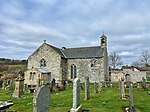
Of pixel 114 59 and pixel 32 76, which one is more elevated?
pixel 114 59

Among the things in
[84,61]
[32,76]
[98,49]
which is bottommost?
[32,76]

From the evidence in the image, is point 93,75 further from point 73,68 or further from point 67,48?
point 67,48

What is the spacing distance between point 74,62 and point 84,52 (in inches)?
137

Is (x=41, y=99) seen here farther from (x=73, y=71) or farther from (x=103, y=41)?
(x=103, y=41)

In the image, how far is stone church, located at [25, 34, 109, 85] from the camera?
39031 millimetres

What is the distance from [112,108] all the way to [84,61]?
2854 centimetres

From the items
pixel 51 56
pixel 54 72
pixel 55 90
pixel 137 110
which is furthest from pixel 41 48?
pixel 137 110

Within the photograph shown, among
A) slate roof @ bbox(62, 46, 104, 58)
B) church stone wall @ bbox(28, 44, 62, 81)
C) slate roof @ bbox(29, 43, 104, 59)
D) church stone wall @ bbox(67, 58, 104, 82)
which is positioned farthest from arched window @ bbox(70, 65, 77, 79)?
church stone wall @ bbox(28, 44, 62, 81)

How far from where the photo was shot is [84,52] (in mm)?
42062

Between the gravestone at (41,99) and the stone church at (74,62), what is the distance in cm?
3154

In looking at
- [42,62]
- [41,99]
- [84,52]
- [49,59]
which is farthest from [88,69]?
[41,99]

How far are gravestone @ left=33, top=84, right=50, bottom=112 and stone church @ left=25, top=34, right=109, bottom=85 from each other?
31.5 metres

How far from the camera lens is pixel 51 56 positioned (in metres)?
40.2

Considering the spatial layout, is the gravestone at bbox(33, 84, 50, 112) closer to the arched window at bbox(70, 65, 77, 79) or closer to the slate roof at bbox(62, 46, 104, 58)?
the slate roof at bbox(62, 46, 104, 58)
